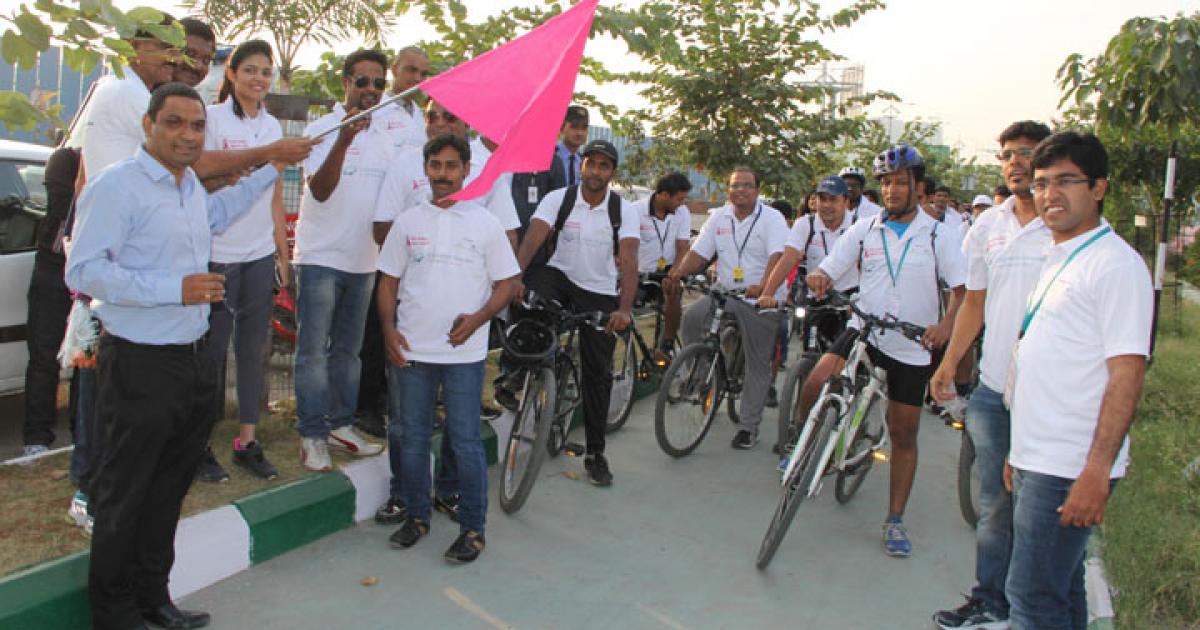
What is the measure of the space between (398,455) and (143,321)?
176 centimetres

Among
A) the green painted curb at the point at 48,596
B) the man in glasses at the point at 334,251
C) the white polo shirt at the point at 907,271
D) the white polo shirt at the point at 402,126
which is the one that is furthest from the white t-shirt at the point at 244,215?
the white polo shirt at the point at 907,271

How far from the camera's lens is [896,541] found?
5.07 m

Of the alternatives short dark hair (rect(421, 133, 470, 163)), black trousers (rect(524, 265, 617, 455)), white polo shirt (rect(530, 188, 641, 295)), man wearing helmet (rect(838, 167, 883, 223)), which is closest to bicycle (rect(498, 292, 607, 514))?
black trousers (rect(524, 265, 617, 455))

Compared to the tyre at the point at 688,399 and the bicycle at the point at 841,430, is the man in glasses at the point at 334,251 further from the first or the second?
the bicycle at the point at 841,430

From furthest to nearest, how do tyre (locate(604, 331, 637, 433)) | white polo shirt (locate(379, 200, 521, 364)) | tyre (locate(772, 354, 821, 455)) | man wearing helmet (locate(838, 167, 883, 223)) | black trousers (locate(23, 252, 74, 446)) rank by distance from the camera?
1. man wearing helmet (locate(838, 167, 883, 223))
2. tyre (locate(604, 331, 637, 433))
3. tyre (locate(772, 354, 821, 455))
4. black trousers (locate(23, 252, 74, 446))
5. white polo shirt (locate(379, 200, 521, 364))

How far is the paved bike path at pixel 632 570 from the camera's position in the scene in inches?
156

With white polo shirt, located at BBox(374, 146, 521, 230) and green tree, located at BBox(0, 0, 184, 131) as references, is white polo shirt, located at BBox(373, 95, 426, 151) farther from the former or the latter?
green tree, located at BBox(0, 0, 184, 131)

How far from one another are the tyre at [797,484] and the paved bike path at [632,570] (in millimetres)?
135

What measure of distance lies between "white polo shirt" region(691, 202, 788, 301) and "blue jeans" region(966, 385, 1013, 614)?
3.22 meters

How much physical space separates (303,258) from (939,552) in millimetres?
3721

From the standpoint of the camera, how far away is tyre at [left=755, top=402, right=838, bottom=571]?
4.63m

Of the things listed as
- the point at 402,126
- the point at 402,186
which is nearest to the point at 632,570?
the point at 402,186

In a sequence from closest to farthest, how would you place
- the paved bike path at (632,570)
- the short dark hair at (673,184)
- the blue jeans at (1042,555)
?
the blue jeans at (1042,555), the paved bike path at (632,570), the short dark hair at (673,184)

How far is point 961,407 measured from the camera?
5996 mm
